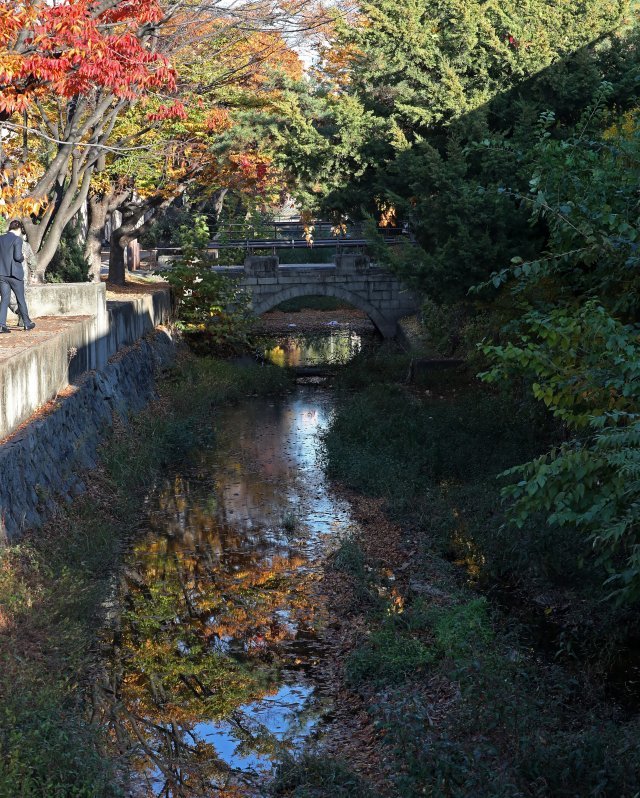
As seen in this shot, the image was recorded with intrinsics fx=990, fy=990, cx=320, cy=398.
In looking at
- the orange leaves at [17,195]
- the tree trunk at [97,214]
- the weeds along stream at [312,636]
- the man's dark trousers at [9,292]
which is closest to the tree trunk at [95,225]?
the tree trunk at [97,214]

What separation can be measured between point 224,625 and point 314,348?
77.8 feet

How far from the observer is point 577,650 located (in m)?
10.1

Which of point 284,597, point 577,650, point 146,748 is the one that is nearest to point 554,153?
point 577,650

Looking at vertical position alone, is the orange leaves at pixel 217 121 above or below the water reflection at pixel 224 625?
above

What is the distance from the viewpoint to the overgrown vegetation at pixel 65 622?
7.09 meters

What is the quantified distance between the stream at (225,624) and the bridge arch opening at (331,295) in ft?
49.5

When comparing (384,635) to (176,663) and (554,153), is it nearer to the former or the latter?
(176,663)

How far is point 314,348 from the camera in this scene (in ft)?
113

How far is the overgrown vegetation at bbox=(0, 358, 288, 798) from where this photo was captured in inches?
279

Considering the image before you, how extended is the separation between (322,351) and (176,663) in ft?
78.8

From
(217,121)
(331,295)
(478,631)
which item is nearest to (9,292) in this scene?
(478,631)

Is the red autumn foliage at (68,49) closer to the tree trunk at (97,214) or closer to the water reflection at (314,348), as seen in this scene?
the tree trunk at (97,214)

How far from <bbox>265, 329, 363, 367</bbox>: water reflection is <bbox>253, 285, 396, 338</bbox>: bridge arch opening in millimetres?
1140

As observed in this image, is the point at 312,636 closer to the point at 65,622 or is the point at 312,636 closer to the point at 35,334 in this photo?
the point at 65,622
